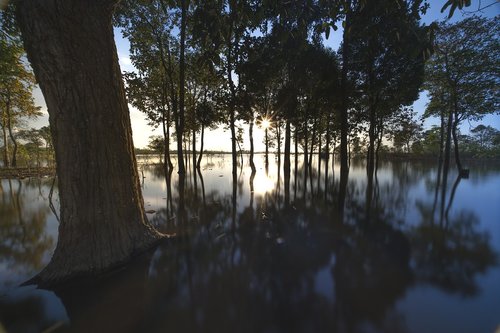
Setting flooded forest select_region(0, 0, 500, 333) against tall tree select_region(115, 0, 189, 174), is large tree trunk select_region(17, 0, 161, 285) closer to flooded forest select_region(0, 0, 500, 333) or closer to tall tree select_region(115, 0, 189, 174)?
flooded forest select_region(0, 0, 500, 333)

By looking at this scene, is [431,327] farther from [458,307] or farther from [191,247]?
[191,247]

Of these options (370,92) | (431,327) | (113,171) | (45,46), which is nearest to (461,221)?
(431,327)

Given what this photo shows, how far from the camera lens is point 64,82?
3.21 m

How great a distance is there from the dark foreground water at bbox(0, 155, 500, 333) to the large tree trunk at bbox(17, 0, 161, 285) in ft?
1.80

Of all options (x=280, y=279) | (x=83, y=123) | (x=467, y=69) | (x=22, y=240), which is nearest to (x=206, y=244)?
(x=280, y=279)

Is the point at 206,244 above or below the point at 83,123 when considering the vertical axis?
below

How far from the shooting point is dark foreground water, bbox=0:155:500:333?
8.32 ft

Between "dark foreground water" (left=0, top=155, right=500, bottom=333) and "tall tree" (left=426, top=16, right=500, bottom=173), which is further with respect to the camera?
"tall tree" (left=426, top=16, right=500, bottom=173)

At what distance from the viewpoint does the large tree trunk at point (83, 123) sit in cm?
313

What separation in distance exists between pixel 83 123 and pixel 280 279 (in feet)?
13.5

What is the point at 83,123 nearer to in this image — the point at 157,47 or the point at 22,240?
the point at 22,240

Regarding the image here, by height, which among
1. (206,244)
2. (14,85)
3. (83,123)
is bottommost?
(206,244)

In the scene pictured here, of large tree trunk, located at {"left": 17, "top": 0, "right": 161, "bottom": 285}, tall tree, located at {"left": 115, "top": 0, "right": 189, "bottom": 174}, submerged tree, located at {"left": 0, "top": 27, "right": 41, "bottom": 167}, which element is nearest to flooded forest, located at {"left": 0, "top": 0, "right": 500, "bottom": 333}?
large tree trunk, located at {"left": 17, "top": 0, "right": 161, "bottom": 285}

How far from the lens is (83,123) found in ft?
11.0
